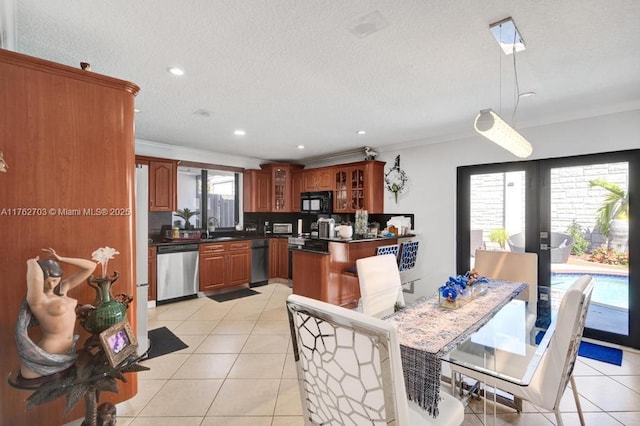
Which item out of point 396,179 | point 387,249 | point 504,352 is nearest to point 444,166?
point 396,179

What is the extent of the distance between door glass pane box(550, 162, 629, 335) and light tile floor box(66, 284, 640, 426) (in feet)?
1.68

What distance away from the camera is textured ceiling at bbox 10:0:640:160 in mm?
1587

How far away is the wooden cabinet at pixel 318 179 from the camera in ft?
18.3

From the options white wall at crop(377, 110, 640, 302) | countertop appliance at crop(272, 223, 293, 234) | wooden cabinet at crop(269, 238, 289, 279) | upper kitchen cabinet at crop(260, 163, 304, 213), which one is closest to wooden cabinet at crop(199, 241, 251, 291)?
wooden cabinet at crop(269, 238, 289, 279)

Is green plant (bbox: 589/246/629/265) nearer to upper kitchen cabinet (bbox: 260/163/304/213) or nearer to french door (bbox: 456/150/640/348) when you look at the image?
french door (bbox: 456/150/640/348)

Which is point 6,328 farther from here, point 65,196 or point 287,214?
point 287,214

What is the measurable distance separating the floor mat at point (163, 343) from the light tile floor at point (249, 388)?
83 millimetres

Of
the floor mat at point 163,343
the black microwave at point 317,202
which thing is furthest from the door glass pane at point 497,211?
the floor mat at point 163,343

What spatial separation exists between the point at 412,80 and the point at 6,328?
3031 millimetres

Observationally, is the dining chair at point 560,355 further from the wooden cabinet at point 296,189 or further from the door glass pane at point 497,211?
the wooden cabinet at point 296,189

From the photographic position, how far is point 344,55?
203cm

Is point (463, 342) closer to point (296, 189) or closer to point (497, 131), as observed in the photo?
point (497, 131)

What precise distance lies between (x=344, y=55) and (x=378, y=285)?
1724 millimetres

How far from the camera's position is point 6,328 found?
1424 millimetres
